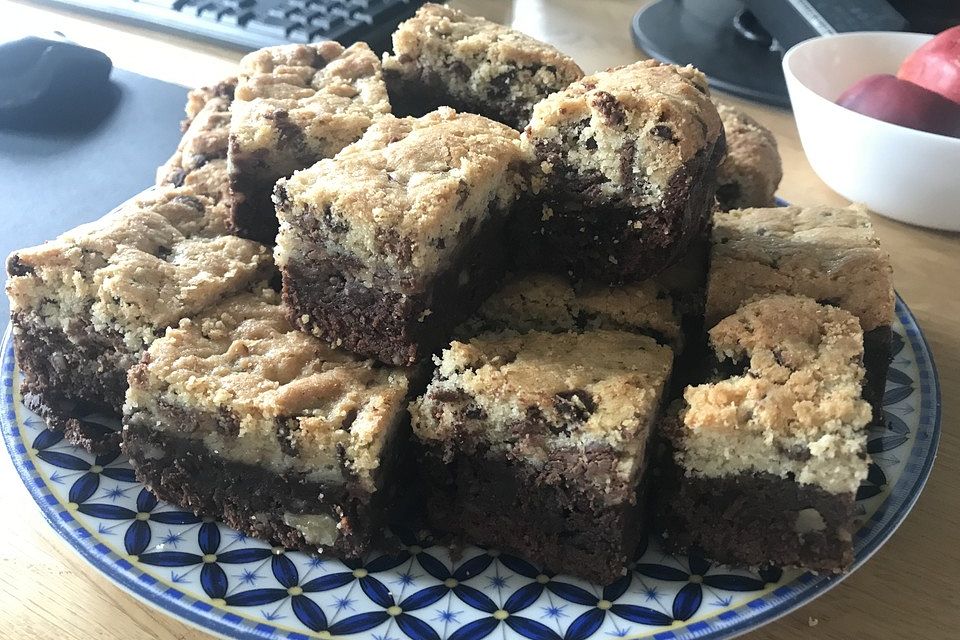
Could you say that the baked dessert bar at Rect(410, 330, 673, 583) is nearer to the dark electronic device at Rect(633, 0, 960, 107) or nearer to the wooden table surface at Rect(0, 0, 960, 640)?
the wooden table surface at Rect(0, 0, 960, 640)

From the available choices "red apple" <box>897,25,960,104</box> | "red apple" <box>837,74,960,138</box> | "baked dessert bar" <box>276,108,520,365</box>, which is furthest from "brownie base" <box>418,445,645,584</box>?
"red apple" <box>897,25,960,104</box>

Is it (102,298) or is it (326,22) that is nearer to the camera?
(102,298)

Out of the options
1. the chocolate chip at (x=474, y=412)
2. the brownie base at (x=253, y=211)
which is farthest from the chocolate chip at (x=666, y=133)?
the brownie base at (x=253, y=211)

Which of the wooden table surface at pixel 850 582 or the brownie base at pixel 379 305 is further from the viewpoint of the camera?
the brownie base at pixel 379 305

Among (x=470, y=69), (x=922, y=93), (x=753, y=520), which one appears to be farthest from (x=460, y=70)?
(x=922, y=93)

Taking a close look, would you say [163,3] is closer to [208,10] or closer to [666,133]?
[208,10]

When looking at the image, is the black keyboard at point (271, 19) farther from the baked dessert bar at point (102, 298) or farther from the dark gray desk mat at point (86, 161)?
the baked dessert bar at point (102, 298)
